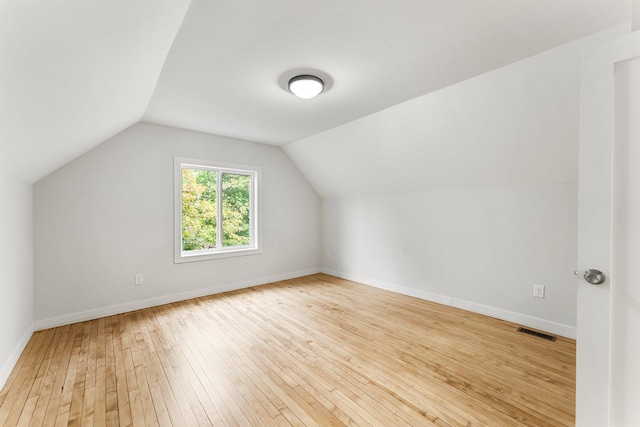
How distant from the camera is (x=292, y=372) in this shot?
2.05 metres

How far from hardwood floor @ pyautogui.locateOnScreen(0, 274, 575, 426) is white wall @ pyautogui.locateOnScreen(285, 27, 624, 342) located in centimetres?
50

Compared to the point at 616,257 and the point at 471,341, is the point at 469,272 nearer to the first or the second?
the point at 471,341

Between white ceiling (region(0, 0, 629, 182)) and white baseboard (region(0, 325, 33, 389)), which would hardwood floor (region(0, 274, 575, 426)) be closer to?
white baseboard (region(0, 325, 33, 389))

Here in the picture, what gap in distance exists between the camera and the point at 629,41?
1.12 metres

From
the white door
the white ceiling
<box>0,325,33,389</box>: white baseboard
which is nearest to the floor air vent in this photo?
the white door

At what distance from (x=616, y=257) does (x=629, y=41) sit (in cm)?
89

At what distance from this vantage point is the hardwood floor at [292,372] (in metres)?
1.62

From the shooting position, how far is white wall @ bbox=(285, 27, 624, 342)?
7.58 ft

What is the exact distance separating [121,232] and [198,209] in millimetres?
980

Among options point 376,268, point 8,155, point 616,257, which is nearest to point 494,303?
point 376,268

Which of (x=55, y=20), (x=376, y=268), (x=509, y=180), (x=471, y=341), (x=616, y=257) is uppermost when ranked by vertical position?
(x=55, y=20)

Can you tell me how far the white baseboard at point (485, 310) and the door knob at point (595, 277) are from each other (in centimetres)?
196

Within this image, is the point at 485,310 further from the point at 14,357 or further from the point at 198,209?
the point at 14,357

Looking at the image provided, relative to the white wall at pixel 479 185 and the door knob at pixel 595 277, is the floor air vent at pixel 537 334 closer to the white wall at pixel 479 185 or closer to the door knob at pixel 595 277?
the white wall at pixel 479 185
